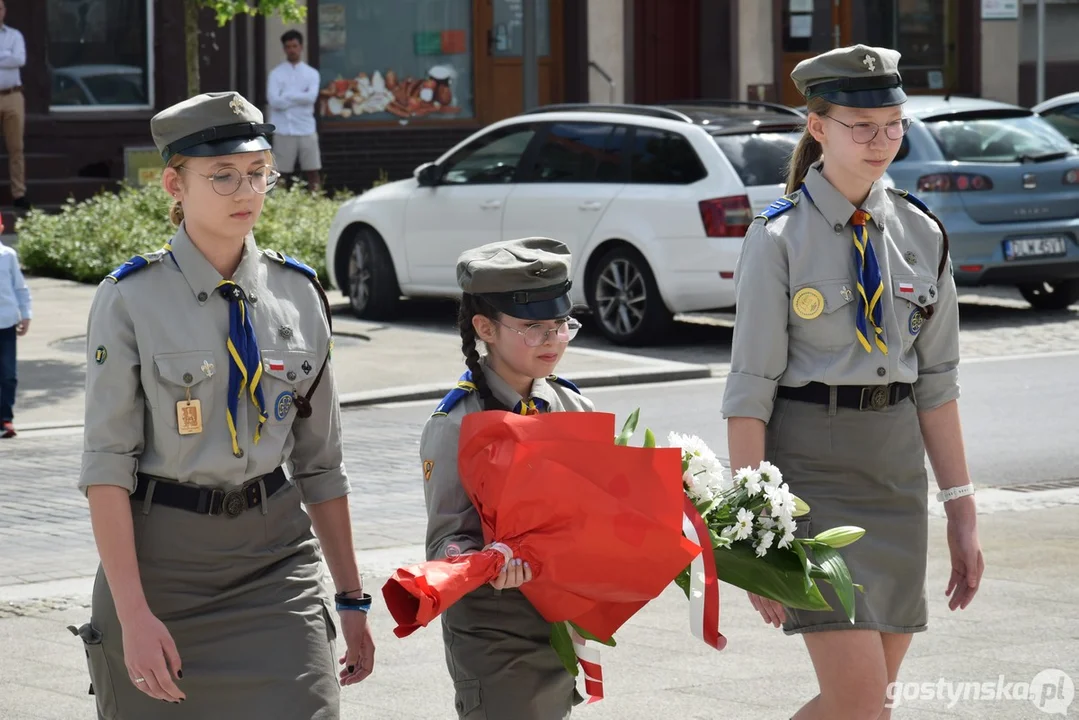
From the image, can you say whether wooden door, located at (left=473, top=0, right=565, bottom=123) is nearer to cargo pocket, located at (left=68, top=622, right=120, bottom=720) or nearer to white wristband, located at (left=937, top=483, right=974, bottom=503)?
white wristband, located at (left=937, top=483, right=974, bottom=503)

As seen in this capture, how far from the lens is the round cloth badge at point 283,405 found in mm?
3950

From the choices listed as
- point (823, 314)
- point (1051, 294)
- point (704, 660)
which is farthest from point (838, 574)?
point (1051, 294)

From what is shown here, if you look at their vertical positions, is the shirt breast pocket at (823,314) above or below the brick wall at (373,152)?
below

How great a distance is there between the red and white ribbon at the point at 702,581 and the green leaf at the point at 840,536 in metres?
0.30

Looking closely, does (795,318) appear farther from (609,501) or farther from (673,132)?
(673,132)

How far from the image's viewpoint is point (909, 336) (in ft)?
14.6

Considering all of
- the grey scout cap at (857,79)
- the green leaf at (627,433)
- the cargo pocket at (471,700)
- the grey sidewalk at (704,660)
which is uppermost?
the grey scout cap at (857,79)

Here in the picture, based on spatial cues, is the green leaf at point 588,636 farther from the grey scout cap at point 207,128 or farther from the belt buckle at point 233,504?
the grey scout cap at point 207,128

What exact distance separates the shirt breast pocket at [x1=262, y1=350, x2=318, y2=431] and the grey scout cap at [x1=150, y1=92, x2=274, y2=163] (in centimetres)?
45

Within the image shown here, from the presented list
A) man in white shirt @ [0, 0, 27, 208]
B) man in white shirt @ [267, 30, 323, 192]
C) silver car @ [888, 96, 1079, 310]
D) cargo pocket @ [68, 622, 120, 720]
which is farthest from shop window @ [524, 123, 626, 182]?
cargo pocket @ [68, 622, 120, 720]

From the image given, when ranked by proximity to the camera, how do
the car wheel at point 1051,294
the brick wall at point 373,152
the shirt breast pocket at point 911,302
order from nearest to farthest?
the shirt breast pocket at point 911,302, the car wheel at point 1051,294, the brick wall at point 373,152

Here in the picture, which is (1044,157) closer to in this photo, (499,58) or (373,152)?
(373,152)

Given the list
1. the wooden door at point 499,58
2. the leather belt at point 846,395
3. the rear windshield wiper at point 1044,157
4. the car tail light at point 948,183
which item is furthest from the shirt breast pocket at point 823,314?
the wooden door at point 499,58

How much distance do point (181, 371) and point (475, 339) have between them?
68 centimetres
